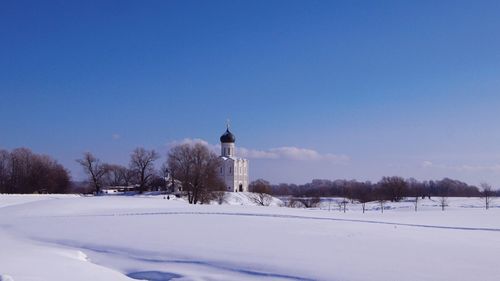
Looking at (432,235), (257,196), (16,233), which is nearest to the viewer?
(432,235)

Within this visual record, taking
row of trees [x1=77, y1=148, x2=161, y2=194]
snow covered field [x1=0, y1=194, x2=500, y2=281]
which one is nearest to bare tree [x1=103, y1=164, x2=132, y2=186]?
row of trees [x1=77, y1=148, x2=161, y2=194]

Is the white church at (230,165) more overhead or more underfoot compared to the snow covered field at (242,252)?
more overhead

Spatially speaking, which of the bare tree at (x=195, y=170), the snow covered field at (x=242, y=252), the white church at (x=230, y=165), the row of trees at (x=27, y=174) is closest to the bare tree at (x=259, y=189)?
the white church at (x=230, y=165)

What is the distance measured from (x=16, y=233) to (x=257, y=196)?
6598 centimetres

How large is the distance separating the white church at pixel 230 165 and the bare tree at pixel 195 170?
24264 millimetres

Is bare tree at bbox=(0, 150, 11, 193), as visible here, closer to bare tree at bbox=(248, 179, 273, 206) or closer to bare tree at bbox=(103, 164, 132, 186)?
bare tree at bbox=(103, 164, 132, 186)

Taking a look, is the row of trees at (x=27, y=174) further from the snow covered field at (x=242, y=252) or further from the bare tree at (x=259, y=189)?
the snow covered field at (x=242, y=252)

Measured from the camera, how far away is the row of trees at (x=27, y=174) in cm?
8350

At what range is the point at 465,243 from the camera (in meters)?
15.4

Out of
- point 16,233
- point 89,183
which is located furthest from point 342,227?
point 89,183

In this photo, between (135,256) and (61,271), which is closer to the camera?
(61,271)

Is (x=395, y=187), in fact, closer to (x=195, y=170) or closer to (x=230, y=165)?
(x=230, y=165)

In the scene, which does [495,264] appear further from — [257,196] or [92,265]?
[257,196]

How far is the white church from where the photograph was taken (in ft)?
316
